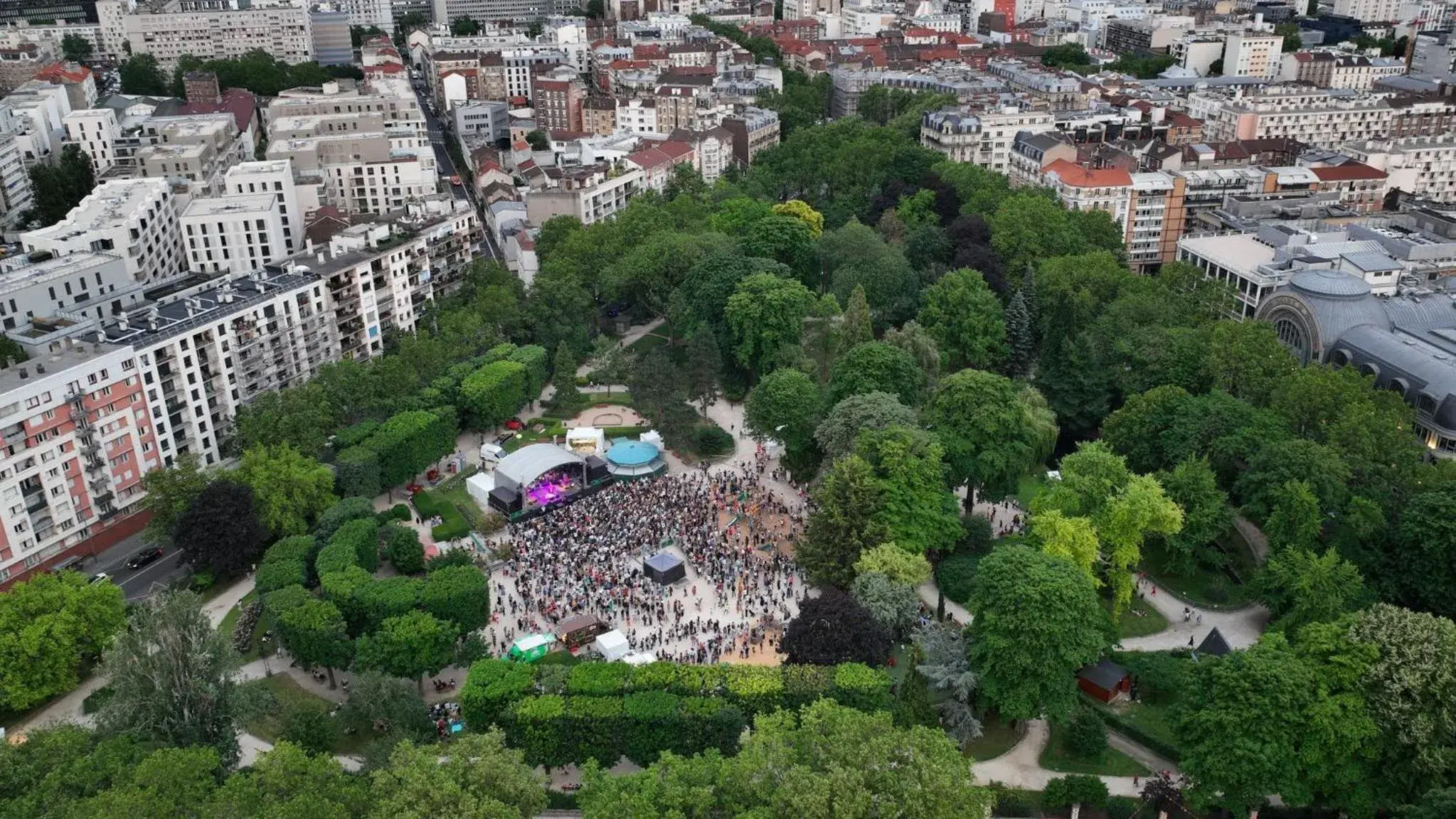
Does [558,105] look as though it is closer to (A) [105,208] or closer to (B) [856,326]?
(A) [105,208]

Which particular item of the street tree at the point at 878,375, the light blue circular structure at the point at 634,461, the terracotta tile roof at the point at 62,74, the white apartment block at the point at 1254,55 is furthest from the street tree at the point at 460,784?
the white apartment block at the point at 1254,55

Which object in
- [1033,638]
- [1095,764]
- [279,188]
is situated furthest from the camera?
[279,188]

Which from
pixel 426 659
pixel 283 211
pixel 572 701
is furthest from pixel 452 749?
pixel 283 211

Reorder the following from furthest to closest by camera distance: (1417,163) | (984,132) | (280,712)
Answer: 1. (984,132)
2. (1417,163)
3. (280,712)

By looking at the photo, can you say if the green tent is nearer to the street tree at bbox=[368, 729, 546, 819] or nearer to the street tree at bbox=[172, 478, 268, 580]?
the street tree at bbox=[368, 729, 546, 819]

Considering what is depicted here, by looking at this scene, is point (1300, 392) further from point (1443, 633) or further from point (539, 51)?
point (539, 51)

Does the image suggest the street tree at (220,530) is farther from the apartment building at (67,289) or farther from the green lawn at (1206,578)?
the green lawn at (1206,578)

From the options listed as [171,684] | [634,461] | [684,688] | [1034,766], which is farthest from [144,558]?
[1034,766]
